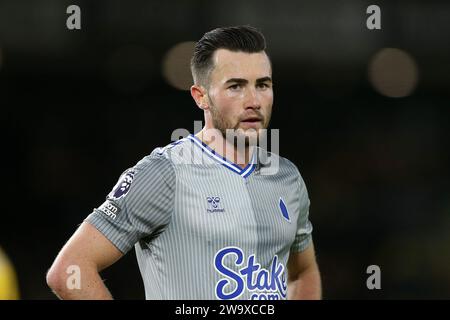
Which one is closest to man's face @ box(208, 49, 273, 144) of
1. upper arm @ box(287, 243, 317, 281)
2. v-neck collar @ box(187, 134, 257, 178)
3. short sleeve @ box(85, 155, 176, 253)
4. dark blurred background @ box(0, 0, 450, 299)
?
v-neck collar @ box(187, 134, 257, 178)

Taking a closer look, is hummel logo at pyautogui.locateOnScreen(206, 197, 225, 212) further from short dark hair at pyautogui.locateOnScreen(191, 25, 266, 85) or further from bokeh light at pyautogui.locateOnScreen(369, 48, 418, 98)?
bokeh light at pyautogui.locateOnScreen(369, 48, 418, 98)

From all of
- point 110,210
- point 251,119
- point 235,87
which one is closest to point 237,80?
point 235,87

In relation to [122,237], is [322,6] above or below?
above

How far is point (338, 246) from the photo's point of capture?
8266 mm

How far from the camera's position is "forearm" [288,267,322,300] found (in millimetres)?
3539

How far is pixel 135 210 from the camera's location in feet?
9.48

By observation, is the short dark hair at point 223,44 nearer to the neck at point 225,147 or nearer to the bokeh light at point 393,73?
the neck at point 225,147

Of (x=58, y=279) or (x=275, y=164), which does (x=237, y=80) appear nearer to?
(x=275, y=164)

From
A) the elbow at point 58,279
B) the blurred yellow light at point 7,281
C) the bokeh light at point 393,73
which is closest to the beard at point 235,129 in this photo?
the elbow at point 58,279

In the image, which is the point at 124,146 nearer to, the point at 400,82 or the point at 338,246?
the point at 338,246

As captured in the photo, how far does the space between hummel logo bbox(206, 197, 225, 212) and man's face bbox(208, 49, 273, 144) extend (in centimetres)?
32

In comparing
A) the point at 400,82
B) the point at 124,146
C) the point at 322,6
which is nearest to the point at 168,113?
the point at 124,146

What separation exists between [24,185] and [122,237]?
5.43m

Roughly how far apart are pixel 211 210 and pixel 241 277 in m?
0.31
